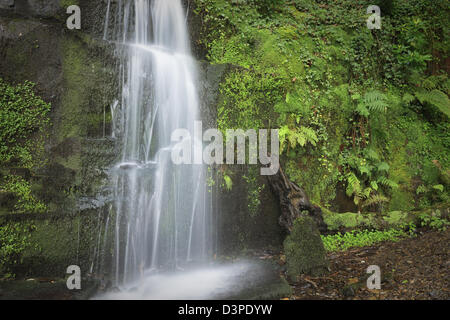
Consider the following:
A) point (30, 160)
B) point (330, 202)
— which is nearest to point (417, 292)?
point (330, 202)

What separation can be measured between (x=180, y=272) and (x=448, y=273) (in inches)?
157

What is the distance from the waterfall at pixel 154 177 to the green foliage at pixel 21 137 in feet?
3.84

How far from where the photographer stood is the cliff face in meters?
4.90

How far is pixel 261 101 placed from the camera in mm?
6703

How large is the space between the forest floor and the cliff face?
3529mm

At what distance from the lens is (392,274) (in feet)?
14.5

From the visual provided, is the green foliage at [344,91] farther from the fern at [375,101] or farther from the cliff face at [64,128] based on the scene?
the cliff face at [64,128]

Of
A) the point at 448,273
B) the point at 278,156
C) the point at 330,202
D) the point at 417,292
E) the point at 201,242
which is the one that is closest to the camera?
the point at 417,292

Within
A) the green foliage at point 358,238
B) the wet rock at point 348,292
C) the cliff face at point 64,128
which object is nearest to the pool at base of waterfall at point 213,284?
the wet rock at point 348,292

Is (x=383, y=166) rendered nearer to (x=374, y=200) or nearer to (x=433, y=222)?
(x=374, y=200)

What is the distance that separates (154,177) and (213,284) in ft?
6.91

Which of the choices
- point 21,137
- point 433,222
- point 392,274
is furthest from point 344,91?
point 21,137

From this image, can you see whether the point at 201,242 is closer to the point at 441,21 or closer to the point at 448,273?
the point at 448,273

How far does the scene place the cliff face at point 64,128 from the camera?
16.1ft
